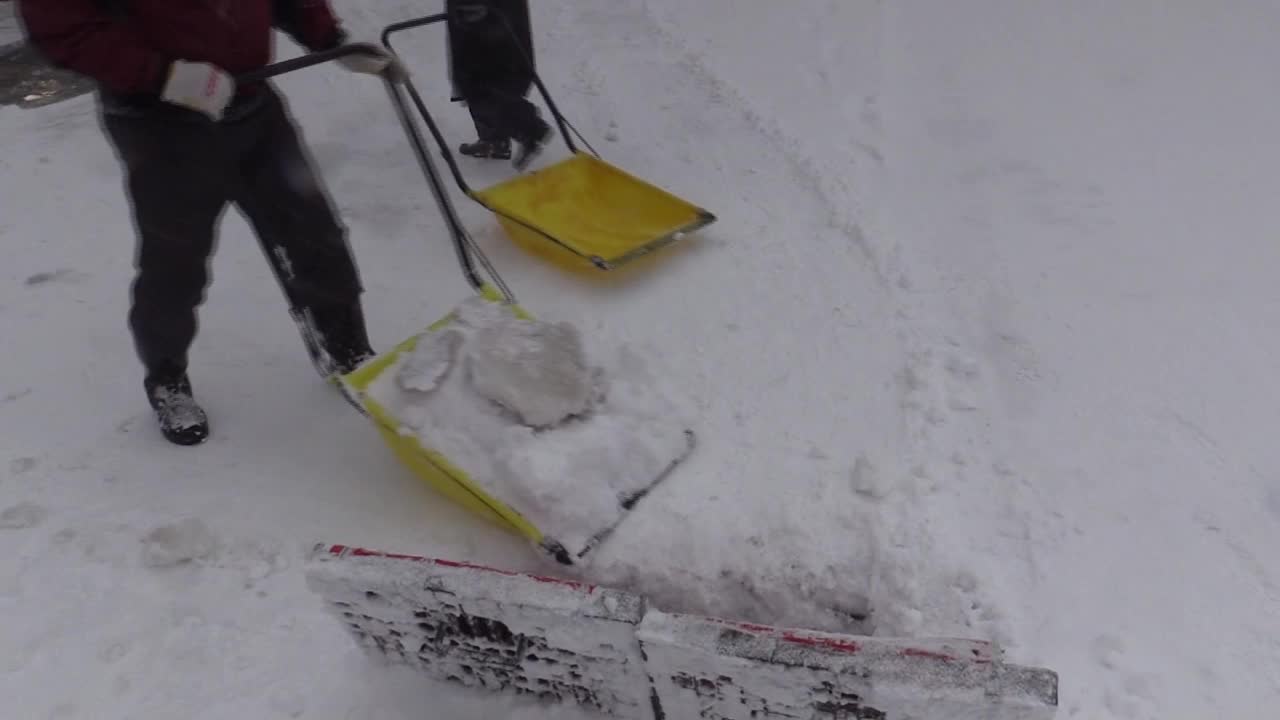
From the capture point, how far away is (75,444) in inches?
94.1

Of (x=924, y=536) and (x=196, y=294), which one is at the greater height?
(x=196, y=294)

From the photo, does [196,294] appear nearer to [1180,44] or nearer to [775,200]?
[775,200]

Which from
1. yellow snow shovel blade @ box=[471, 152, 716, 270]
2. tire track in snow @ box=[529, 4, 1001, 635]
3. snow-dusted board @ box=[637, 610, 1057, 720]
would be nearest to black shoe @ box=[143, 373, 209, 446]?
yellow snow shovel blade @ box=[471, 152, 716, 270]

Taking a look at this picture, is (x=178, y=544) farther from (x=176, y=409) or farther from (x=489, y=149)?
(x=489, y=149)

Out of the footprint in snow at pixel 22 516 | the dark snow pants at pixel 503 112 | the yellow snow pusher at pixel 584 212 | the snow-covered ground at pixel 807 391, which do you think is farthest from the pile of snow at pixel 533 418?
the dark snow pants at pixel 503 112

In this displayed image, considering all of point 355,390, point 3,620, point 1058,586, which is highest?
point 355,390

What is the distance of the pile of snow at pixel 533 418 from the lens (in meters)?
1.94

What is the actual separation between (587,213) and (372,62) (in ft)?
3.90

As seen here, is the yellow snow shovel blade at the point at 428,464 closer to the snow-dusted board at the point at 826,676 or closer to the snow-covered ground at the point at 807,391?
the snow-covered ground at the point at 807,391

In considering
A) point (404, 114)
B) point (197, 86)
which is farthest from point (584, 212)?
point (197, 86)

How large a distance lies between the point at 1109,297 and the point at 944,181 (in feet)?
2.77

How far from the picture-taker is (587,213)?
3.21 meters

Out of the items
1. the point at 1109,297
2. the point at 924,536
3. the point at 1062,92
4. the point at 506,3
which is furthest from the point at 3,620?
the point at 1062,92

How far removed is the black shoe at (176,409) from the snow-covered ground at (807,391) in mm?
49
